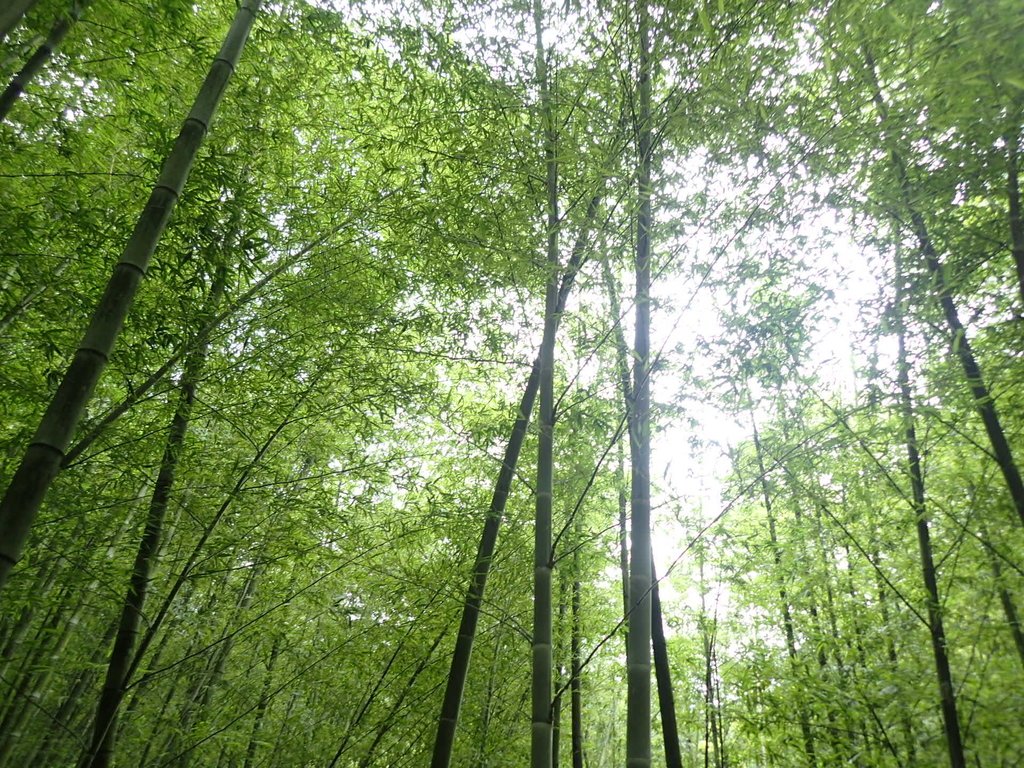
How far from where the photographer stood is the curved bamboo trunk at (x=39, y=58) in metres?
2.38

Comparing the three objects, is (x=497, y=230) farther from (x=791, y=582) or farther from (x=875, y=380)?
(x=791, y=582)

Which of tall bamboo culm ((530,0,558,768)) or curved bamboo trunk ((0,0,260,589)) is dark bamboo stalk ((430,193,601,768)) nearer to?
tall bamboo culm ((530,0,558,768))

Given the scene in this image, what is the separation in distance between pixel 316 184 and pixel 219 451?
5.23ft

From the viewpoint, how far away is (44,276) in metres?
2.62

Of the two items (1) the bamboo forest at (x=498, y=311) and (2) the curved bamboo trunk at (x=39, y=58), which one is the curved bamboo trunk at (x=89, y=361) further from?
(2) the curved bamboo trunk at (x=39, y=58)

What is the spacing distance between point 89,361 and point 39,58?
162 centimetres

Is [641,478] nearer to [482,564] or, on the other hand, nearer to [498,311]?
[482,564]

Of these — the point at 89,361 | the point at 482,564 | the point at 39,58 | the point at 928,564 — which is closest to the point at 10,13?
the point at 89,361

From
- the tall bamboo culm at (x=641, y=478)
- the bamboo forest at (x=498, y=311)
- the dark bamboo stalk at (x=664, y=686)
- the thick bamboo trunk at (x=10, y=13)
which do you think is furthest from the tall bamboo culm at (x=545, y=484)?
the thick bamboo trunk at (x=10, y=13)

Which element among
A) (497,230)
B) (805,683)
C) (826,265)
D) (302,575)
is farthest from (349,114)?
(805,683)

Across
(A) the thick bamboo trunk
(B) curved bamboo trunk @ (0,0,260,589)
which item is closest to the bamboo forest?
(B) curved bamboo trunk @ (0,0,260,589)

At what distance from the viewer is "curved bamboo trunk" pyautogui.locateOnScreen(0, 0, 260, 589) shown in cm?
150

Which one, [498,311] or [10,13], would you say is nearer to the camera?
[10,13]

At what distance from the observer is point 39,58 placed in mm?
2465
